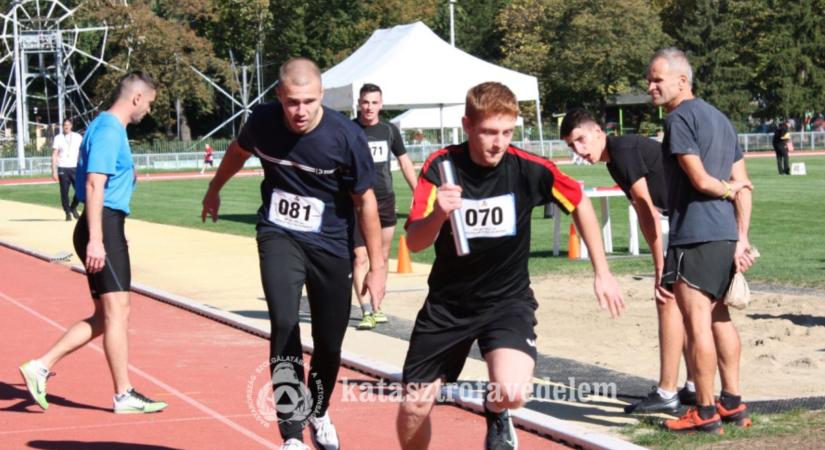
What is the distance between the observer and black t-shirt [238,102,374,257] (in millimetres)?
6645

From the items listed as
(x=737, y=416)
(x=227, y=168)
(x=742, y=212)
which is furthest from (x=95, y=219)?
(x=737, y=416)

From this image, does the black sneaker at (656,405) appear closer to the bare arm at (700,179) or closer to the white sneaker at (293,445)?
the bare arm at (700,179)

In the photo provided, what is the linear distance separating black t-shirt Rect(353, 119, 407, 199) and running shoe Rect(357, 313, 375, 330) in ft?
3.61

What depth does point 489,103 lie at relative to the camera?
549cm

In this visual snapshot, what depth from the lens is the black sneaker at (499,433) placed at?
6027 mm

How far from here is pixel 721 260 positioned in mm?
7121

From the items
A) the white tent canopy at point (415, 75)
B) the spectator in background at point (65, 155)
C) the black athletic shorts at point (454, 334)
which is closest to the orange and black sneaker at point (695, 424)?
the black athletic shorts at point (454, 334)

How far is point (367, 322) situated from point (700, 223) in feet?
15.6

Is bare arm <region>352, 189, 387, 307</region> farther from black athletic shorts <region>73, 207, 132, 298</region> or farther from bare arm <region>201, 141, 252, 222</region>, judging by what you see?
black athletic shorts <region>73, 207, 132, 298</region>

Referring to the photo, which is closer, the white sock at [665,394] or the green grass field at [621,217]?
the white sock at [665,394]

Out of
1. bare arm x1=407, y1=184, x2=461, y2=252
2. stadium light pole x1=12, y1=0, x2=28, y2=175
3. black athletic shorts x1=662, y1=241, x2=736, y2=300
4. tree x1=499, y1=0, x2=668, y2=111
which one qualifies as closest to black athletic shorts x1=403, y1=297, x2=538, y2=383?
bare arm x1=407, y1=184, x2=461, y2=252

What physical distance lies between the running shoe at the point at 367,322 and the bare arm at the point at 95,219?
12.8ft

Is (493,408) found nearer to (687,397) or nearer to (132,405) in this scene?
(687,397)

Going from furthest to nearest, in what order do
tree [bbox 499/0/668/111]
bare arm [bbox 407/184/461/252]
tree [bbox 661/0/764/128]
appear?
tree [bbox 661/0/764/128] → tree [bbox 499/0/668/111] → bare arm [bbox 407/184/461/252]
